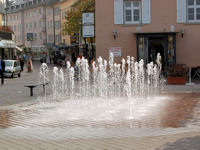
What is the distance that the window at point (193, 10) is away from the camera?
24.0m

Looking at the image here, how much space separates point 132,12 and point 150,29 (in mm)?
1535

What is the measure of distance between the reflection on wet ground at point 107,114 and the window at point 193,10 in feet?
38.2

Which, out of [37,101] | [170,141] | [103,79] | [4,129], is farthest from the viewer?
[103,79]

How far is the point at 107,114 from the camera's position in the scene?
33.6 ft

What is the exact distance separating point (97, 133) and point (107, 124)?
3.21ft

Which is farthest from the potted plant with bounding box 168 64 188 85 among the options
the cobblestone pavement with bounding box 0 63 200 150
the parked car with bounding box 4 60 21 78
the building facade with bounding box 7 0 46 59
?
the building facade with bounding box 7 0 46 59

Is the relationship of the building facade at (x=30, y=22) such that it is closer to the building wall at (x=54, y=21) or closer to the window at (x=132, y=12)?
the building wall at (x=54, y=21)

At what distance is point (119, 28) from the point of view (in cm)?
2447

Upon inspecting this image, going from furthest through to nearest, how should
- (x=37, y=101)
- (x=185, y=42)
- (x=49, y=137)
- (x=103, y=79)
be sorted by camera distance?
(x=185, y=42)
(x=103, y=79)
(x=37, y=101)
(x=49, y=137)

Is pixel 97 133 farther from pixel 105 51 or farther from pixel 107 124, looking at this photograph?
pixel 105 51

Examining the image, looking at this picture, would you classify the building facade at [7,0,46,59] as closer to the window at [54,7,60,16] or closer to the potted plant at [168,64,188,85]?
the window at [54,7,60,16]

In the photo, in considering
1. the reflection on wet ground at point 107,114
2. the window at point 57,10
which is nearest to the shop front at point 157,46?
the reflection on wet ground at point 107,114

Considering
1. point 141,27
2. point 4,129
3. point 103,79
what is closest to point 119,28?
point 141,27

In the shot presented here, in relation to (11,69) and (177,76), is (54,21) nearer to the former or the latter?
(11,69)
